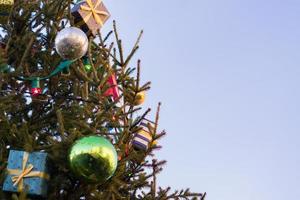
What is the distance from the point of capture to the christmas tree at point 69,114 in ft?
15.7

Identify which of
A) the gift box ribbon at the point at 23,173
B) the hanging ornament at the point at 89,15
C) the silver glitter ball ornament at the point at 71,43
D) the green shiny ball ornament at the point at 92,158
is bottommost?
the gift box ribbon at the point at 23,173

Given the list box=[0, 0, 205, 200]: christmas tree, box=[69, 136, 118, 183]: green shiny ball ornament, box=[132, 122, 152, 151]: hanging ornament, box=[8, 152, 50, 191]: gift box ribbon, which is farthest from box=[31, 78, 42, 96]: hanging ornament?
box=[132, 122, 152, 151]: hanging ornament

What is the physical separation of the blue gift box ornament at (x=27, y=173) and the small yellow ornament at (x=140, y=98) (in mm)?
1708

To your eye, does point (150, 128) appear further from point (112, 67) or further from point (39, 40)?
point (39, 40)

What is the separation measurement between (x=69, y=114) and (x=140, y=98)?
96cm

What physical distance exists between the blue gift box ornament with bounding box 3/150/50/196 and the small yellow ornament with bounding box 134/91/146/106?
A: 171 cm

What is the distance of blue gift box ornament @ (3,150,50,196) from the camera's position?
473 centimetres

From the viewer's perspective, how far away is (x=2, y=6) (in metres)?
5.57

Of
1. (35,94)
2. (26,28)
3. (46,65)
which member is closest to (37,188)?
(35,94)

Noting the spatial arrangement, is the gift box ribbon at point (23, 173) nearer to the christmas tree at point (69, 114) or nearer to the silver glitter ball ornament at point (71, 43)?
the christmas tree at point (69, 114)

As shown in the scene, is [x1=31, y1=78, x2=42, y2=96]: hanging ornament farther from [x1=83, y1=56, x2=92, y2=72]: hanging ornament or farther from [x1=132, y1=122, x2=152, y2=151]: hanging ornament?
[x1=132, y1=122, x2=152, y2=151]: hanging ornament

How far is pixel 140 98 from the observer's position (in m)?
6.37

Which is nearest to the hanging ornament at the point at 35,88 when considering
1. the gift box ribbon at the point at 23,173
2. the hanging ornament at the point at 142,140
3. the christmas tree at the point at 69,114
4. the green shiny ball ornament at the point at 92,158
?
the christmas tree at the point at 69,114

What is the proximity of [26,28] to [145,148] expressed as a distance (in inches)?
86.3
